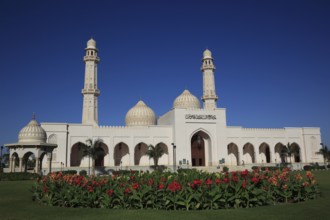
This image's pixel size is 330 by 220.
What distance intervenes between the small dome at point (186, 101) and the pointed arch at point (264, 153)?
12.3 metres

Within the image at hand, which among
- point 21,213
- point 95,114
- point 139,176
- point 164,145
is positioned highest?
point 95,114

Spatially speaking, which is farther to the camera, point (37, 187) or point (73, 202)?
point (37, 187)

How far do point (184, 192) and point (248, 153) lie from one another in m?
40.4

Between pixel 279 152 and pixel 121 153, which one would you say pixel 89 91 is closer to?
pixel 121 153

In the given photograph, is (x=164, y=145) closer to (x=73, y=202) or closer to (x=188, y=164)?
(x=188, y=164)

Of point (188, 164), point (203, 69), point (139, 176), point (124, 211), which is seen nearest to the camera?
point (124, 211)

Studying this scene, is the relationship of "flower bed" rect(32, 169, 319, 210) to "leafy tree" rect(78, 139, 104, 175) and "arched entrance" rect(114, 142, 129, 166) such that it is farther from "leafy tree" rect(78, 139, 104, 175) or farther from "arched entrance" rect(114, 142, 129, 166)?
"arched entrance" rect(114, 142, 129, 166)

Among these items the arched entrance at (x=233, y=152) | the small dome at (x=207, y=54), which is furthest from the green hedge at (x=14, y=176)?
the small dome at (x=207, y=54)

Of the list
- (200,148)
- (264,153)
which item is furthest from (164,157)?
(264,153)

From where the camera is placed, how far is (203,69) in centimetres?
4666

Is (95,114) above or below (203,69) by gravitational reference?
below

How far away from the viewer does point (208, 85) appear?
45.9m

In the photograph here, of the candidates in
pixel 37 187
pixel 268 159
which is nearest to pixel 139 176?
pixel 37 187

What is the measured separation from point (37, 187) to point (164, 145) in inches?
1199
